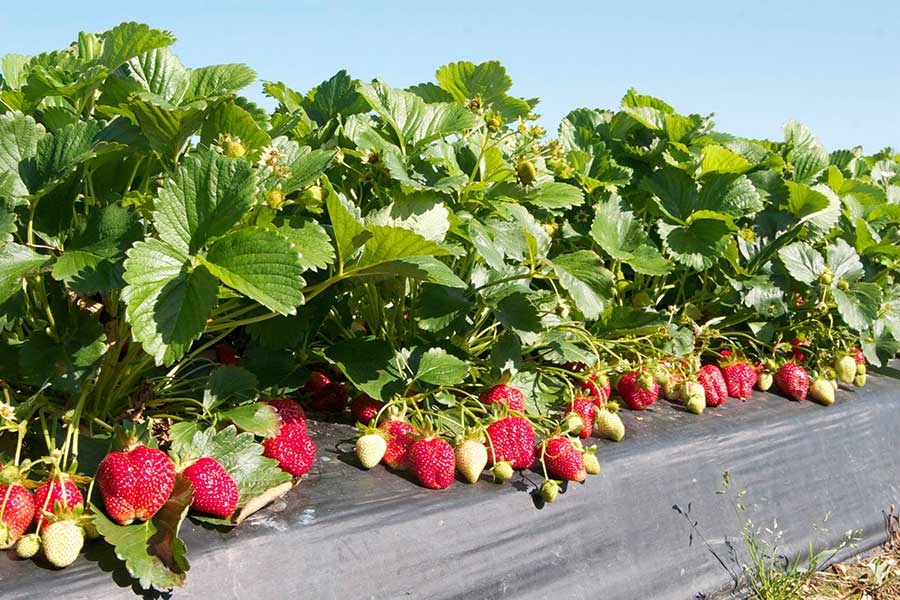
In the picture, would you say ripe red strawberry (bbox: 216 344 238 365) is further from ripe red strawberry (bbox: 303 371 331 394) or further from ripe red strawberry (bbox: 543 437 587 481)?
ripe red strawberry (bbox: 543 437 587 481)

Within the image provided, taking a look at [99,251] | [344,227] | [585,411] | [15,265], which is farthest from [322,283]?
[585,411]

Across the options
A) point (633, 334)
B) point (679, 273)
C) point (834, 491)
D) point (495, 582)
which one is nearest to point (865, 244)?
point (679, 273)

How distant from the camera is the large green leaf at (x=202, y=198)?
1202mm

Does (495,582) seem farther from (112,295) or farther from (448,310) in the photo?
(112,295)

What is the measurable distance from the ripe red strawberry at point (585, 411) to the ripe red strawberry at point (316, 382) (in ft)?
1.70

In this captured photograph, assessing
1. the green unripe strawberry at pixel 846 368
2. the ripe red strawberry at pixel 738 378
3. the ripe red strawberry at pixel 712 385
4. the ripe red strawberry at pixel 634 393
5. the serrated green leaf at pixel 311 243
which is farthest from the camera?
the green unripe strawberry at pixel 846 368

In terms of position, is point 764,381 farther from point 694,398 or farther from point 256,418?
point 256,418

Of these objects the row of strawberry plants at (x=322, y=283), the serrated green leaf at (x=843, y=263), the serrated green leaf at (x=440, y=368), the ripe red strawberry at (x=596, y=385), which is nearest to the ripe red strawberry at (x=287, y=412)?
the row of strawberry plants at (x=322, y=283)

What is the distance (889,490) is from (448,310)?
1553 millimetres

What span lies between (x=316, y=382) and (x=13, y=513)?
2.56 ft

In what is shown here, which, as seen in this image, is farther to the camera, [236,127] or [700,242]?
[700,242]

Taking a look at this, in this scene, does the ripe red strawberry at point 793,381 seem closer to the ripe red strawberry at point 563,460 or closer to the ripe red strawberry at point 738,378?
the ripe red strawberry at point 738,378

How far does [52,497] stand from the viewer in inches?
46.7

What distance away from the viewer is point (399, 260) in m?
1.34
